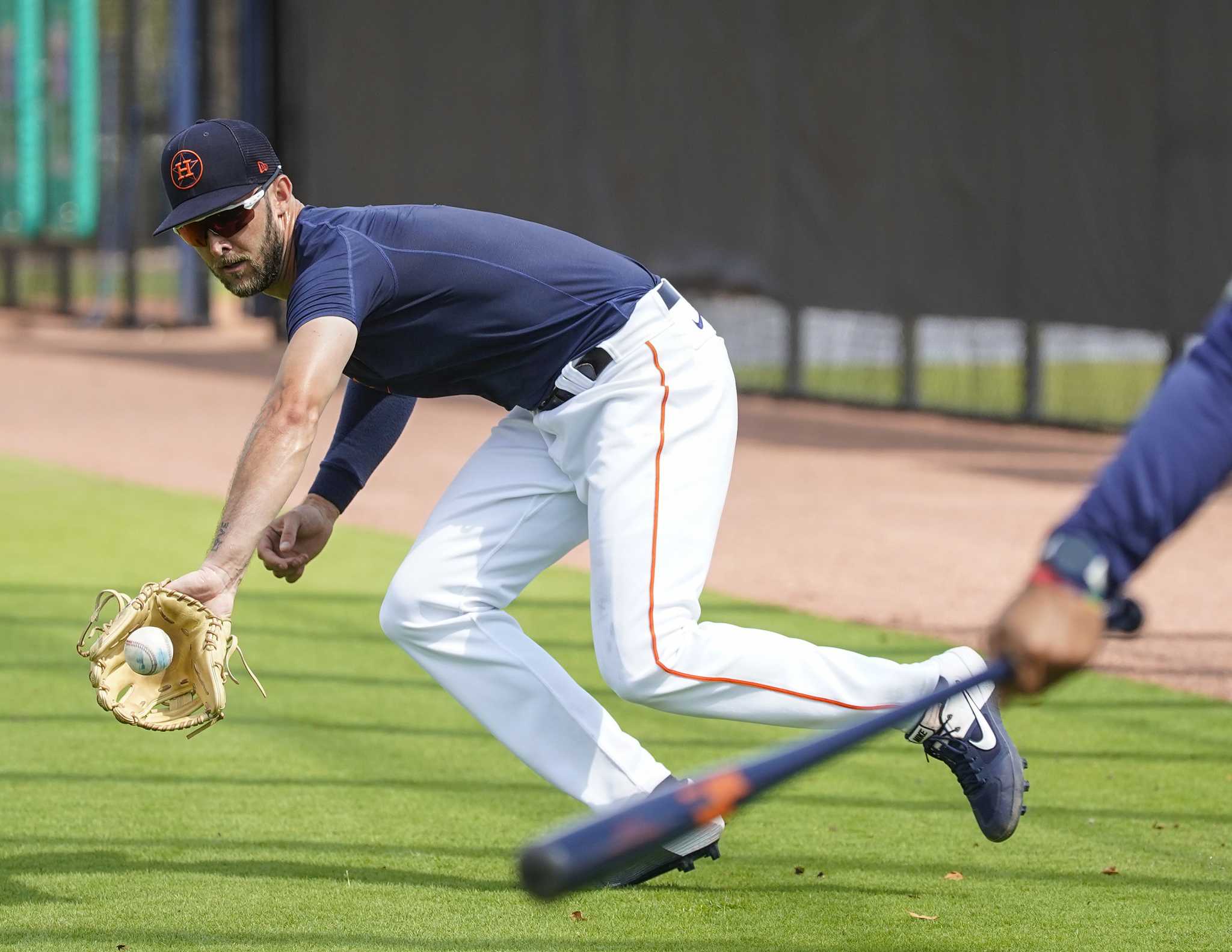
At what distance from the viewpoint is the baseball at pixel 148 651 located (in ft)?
11.0

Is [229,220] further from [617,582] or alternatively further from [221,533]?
[617,582]

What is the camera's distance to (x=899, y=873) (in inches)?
150

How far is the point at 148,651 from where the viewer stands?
3.34m

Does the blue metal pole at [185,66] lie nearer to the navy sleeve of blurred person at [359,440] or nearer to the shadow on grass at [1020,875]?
the navy sleeve of blurred person at [359,440]

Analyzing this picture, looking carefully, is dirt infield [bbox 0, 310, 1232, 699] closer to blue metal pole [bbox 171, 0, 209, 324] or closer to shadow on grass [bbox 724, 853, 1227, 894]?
shadow on grass [bbox 724, 853, 1227, 894]

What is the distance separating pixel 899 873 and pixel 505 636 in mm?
1004

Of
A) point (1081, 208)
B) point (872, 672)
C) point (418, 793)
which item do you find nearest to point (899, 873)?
point (872, 672)

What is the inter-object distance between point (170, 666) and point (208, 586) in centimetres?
36

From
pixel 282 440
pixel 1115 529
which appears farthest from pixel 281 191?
pixel 1115 529

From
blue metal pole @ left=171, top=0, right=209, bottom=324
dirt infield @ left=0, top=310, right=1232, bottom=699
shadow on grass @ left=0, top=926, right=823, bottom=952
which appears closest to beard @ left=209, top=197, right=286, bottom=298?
shadow on grass @ left=0, top=926, right=823, bottom=952

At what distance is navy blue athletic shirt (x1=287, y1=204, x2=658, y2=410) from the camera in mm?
3480

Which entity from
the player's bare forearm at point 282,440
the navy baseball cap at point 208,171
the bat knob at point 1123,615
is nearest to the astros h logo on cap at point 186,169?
the navy baseball cap at point 208,171

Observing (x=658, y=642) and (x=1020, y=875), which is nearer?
(x=658, y=642)

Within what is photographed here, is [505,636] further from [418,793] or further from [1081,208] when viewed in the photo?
[1081,208]
